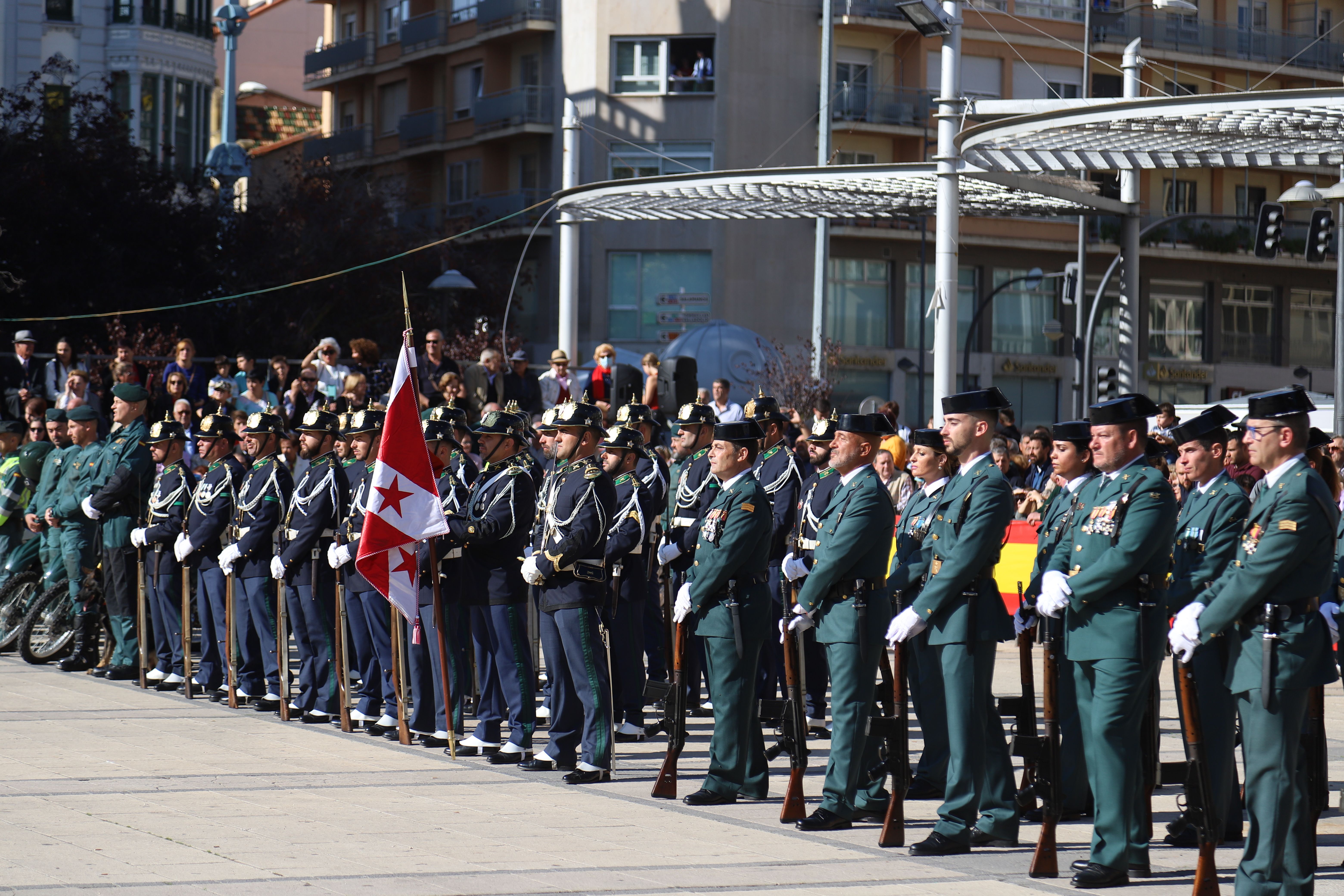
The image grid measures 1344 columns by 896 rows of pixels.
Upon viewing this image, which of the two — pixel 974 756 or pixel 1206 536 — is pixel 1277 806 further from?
pixel 1206 536

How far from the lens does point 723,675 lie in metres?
9.12

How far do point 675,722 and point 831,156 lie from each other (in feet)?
125

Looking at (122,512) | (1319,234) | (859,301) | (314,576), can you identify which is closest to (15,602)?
(122,512)

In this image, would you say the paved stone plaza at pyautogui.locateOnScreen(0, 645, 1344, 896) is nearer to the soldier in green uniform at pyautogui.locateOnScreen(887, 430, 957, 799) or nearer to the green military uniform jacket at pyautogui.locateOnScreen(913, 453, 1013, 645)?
the soldier in green uniform at pyautogui.locateOnScreen(887, 430, 957, 799)

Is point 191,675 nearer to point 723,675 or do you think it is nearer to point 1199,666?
point 723,675

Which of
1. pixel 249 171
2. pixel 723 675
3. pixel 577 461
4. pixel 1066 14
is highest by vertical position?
pixel 1066 14

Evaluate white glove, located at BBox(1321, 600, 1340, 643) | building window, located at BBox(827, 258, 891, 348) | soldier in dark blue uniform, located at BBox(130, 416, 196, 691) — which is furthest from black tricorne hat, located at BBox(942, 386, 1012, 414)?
building window, located at BBox(827, 258, 891, 348)

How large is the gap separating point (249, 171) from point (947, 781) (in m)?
41.8

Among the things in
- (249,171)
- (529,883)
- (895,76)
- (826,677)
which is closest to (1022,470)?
(826,677)

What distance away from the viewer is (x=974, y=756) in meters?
8.09

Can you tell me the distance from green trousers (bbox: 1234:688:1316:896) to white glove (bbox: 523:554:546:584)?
14.3ft

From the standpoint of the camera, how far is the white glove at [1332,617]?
6.96 m

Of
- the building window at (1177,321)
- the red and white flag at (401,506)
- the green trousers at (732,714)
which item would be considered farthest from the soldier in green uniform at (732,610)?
the building window at (1177,321)

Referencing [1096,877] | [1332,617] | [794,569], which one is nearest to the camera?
[1096,877]
